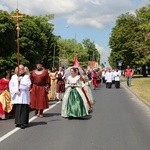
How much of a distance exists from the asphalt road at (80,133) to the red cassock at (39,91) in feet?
1.57

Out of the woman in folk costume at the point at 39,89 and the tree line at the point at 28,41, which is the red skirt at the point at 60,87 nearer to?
the woman in folk costume at the point at 39,89

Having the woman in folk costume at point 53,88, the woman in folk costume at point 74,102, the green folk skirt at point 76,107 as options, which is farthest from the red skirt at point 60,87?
the green folk skirt at point 76,107

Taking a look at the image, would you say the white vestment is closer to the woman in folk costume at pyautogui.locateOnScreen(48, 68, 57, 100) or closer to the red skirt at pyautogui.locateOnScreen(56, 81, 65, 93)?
the red skirt at pyautogui.locateOnScreen(56, 81, 65, 93)

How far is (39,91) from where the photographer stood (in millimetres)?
A: 16484

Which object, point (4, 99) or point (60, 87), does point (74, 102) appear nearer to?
point (4, 99)

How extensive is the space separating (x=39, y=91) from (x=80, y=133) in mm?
4181

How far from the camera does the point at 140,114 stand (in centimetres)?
1817

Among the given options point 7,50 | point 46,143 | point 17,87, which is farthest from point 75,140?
point 7,50

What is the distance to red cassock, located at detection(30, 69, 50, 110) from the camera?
647 inches

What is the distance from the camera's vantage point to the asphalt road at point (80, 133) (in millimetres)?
10653

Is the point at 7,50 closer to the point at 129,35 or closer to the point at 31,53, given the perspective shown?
the point at 31,53

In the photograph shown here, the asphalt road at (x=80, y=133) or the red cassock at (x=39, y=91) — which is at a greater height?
the red cassock at (x=39, y=91)

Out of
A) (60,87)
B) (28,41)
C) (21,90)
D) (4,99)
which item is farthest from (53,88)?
(28,41)

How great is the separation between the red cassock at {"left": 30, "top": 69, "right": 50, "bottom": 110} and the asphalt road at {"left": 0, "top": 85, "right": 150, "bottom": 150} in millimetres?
477
